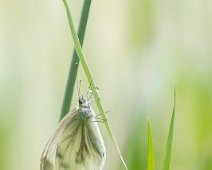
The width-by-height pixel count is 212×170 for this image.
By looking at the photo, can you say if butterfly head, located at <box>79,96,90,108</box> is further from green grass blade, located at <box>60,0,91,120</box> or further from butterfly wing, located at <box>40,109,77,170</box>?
green grass blade, located at <box>60,0,91,120</box>

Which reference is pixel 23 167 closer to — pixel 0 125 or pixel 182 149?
pixel 0 125

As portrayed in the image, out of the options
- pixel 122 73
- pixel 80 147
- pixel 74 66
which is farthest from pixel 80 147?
pixel 74 66

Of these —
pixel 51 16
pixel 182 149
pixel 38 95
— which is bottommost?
pixel 182 149

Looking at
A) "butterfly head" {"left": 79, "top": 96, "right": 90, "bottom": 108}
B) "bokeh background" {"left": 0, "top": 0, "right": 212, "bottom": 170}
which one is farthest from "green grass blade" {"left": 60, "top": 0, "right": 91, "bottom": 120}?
"butterfly head" {"left": 79, "top": 96, "right": 90, "bottom": 108}

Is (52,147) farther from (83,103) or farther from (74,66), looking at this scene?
(74,66)

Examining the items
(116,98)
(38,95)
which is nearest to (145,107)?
(116,98)

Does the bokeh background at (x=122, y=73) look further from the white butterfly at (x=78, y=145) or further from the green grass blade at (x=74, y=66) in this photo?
the green grass blade at (x=74, y=66)
